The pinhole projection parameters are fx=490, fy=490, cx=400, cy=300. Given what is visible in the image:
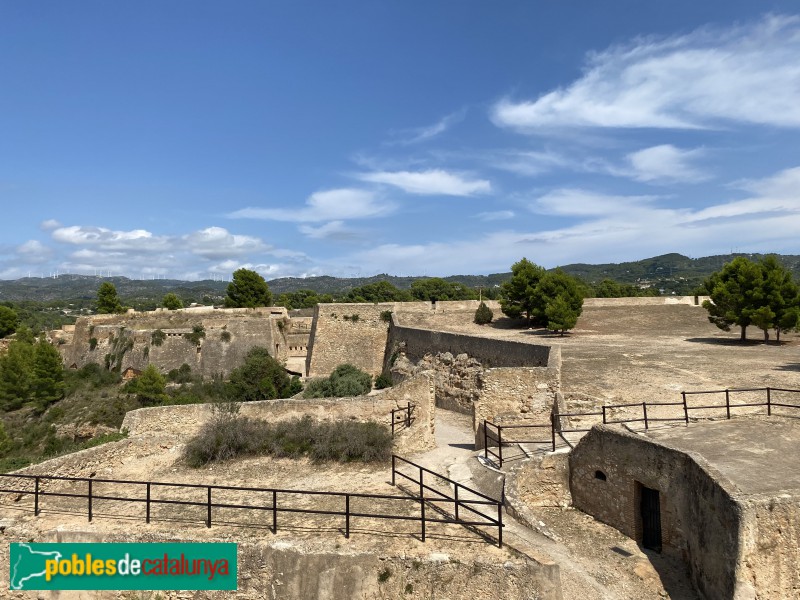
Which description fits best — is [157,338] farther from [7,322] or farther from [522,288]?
[7,322]

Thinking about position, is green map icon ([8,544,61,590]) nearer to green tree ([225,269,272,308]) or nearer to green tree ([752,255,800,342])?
green tree ([752,255,800,342])

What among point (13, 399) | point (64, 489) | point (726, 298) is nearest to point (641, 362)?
point (726, 298)

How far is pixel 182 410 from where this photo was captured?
1207cm

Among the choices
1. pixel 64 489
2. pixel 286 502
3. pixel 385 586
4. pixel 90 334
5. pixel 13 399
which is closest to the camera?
pixel 385 586

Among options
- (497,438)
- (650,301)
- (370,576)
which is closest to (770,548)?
(370,576)

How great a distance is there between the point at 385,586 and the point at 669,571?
424 cm

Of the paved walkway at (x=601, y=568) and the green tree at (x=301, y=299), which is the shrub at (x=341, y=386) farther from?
the green tree at (x=301, y=299)

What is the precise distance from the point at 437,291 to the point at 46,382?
191 feet

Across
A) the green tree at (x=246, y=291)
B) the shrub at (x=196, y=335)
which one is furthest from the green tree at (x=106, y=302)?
the shrub at (x=196, y=335)

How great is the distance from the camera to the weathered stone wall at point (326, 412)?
38.6ft

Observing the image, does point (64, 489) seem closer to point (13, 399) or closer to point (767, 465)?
point (767, 465)

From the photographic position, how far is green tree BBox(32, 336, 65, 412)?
96.9ft

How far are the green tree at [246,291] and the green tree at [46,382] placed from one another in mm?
19683

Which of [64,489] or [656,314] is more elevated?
[656,314]
